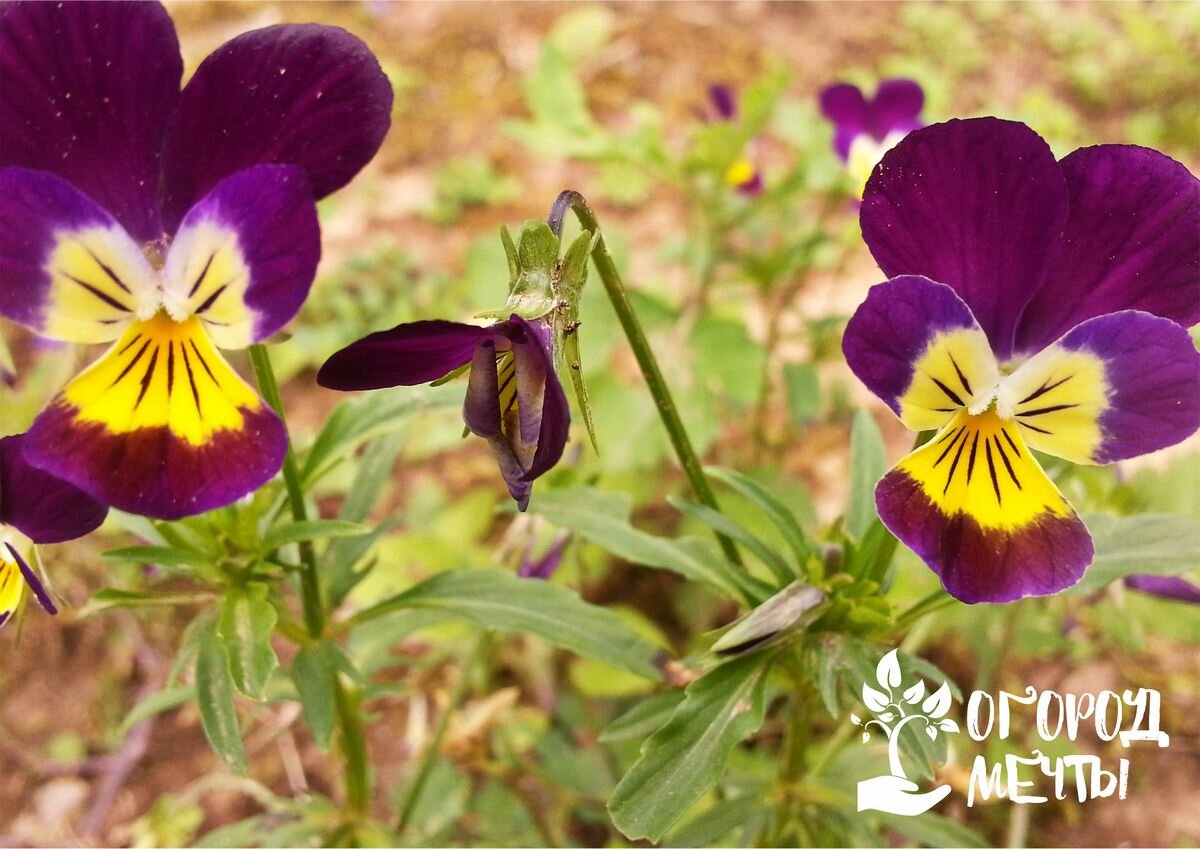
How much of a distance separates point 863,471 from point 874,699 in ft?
1.12

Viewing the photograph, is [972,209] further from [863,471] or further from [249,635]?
[249,635]

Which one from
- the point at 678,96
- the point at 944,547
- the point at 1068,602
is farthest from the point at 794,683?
the point at 678,96

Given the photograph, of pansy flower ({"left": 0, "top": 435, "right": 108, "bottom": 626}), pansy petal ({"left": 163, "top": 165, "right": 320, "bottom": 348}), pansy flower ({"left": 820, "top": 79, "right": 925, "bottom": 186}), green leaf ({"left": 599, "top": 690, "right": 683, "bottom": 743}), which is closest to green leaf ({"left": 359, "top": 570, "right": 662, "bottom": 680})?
green leaf ({"left": 599, "top": 690, "right": 683, "bottom": 743})

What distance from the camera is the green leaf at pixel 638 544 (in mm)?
1170

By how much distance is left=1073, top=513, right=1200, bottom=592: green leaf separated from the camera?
3.72 feet

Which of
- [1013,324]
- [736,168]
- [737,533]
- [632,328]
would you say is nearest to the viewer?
[1013,324]

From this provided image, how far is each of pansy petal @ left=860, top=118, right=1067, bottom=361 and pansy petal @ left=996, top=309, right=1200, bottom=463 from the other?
8cm

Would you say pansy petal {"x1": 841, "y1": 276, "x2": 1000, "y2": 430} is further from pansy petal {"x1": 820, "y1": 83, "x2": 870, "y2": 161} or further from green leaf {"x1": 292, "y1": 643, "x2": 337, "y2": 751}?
pansy petal {"x1": 820, "y1": 83, "x2": 870, "y2": 161}

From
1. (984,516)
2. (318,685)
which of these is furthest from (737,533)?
(318,685)

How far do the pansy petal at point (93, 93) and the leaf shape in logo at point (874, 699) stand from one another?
2.78ft

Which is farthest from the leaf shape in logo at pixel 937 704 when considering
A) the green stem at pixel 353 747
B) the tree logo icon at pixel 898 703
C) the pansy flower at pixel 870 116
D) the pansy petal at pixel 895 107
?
the pansy petal at pixel 895 107

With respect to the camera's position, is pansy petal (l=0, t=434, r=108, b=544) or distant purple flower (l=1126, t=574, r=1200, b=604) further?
distant purple flower (l=1126, t=574, r=1200, b=604)

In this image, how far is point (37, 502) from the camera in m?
0.93

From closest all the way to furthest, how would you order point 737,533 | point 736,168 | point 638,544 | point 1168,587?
point 737,533 < point 638,544 < point 1168,587 < point 736,168
